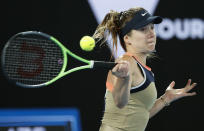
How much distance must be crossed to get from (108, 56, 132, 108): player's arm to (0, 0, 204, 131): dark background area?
1418 millimetres

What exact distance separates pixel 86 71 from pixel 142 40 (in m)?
1.29

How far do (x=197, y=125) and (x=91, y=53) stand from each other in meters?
1.15

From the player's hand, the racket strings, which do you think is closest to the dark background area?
the racket strings

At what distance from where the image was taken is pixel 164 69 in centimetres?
371

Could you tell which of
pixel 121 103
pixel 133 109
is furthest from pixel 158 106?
pixel 121 103

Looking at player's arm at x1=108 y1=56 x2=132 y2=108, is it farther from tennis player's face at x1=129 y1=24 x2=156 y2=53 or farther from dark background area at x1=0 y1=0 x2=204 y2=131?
dark background area at x1=0 y1=0 x2=204 y2=131

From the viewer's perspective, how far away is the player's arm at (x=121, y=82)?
1.88 meters

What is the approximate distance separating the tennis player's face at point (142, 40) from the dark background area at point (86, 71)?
1213 mm

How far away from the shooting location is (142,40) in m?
2.26

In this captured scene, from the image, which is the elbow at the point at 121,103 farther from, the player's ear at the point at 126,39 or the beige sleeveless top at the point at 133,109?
the player's ear at the point at 126,39

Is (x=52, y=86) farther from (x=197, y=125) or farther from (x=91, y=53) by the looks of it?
(x=197, y=125)

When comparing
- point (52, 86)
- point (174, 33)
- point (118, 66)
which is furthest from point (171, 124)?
point (118, 66)

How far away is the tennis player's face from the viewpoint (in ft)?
7.43

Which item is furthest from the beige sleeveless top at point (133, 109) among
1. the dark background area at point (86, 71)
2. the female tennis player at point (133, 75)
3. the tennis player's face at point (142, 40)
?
the dark background area at point (86, 71)
